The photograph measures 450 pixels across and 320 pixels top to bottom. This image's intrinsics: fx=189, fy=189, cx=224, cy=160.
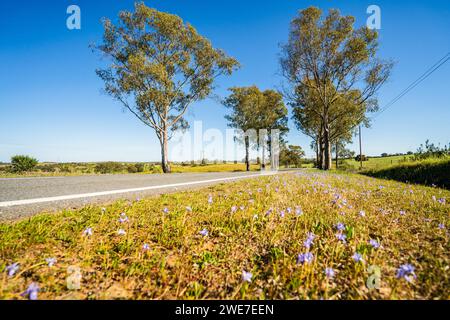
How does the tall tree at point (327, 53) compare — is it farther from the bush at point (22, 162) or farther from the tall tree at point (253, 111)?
the bush at point (22, 162)

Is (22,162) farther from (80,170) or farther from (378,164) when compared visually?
(378,164)

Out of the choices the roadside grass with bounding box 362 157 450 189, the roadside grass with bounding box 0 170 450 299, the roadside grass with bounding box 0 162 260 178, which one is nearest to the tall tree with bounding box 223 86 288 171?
the roadside grass with bounding box 0 162 260 178

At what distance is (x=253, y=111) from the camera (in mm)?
31062

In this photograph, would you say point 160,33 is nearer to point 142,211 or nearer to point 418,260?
point 142,211

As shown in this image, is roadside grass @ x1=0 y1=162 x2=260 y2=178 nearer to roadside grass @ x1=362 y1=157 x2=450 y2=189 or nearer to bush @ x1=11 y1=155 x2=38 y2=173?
bush @ x1=11 y1=155 x2=38 y2=173

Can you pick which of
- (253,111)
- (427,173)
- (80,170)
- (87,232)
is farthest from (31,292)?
(253,111)

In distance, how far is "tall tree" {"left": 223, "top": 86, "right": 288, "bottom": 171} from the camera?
3066cm

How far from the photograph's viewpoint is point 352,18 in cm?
1638

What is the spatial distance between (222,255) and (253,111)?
102ft

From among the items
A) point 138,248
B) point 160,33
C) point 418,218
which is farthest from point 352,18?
point 138,248

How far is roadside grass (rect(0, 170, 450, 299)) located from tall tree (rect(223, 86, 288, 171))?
1105 inches

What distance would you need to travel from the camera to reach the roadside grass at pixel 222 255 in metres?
1.27

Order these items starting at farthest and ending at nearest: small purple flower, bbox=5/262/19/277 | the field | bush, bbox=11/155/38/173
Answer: the field, bush, bbox=11/155/38/173, small purple flower, bbox=5/262/19/277

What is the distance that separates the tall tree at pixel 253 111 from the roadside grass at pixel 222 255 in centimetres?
2806
